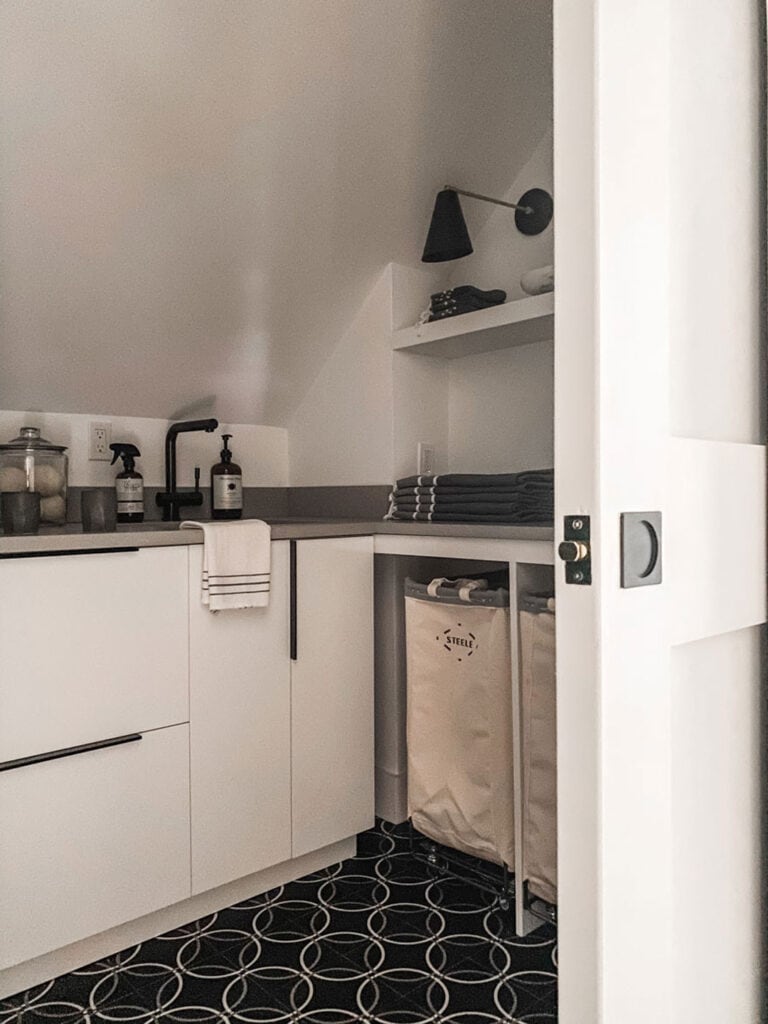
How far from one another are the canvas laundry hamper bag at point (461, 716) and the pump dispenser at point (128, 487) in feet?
2.67

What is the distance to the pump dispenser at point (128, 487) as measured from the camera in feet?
7.71

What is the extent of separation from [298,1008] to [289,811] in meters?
0.52

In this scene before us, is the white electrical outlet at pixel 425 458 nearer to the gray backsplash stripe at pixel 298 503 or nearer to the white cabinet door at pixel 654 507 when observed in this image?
the gray backsplash stripe at pixel 298 503

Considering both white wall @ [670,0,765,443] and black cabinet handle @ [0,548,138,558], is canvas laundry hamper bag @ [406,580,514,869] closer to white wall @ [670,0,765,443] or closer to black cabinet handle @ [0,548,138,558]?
black cabinet handle @ [0,548,138,558]

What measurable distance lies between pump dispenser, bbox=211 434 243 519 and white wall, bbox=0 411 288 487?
0.10 metres

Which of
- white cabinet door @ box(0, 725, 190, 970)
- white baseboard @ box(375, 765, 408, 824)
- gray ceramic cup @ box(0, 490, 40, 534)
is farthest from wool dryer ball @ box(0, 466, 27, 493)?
white baseboard @ box(375, 765, 408, 824)

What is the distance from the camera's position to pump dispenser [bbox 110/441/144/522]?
2.35 m

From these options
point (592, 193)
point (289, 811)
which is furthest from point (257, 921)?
point (592, 193)

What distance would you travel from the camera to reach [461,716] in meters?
2.01

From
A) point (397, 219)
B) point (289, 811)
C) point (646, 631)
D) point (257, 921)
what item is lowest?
point (257, 921)

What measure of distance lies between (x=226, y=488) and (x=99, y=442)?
0.39 meters

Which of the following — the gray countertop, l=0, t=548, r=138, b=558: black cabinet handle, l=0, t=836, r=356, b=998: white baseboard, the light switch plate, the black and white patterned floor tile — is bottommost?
the black and white patterned floor tile

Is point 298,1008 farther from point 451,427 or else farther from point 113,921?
point 451,427

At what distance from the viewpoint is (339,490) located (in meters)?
2.74
